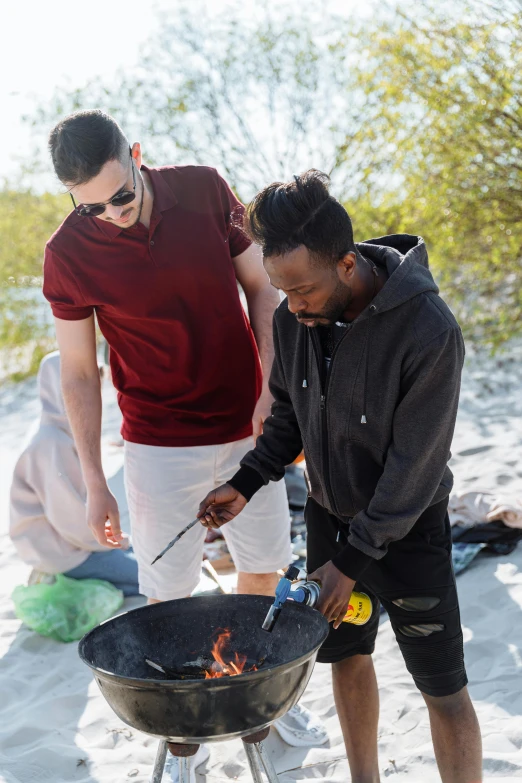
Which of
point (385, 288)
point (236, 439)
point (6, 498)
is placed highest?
point (385, 288)

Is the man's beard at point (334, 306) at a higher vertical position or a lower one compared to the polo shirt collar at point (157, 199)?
lower

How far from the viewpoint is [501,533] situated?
4477 mm

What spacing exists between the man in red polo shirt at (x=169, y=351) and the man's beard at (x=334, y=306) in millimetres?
670

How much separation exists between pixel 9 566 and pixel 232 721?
12.3ft

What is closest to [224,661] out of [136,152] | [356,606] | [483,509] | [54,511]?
[356,606]

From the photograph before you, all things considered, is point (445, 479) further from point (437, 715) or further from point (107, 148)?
point (107, 148)

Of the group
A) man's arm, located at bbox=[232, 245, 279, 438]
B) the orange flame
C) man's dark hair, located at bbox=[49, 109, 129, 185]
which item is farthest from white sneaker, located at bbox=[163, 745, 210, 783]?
man's dark hair, located at bbox=[49, 109, 129, 185]

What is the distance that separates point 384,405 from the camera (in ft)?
6.95

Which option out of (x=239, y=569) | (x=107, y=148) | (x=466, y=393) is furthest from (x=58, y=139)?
(x=466, y=393)

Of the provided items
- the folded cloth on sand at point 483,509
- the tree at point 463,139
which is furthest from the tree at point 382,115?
the folded cloth on sand at point 483,509

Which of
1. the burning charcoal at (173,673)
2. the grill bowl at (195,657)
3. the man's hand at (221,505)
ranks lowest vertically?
the burning charcoal at (173,673)

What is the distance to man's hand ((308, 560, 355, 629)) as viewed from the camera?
6.77ft

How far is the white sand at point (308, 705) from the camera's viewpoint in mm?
2934

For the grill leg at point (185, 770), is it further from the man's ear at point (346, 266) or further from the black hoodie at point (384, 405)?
the man's ear at point (346, 266)
